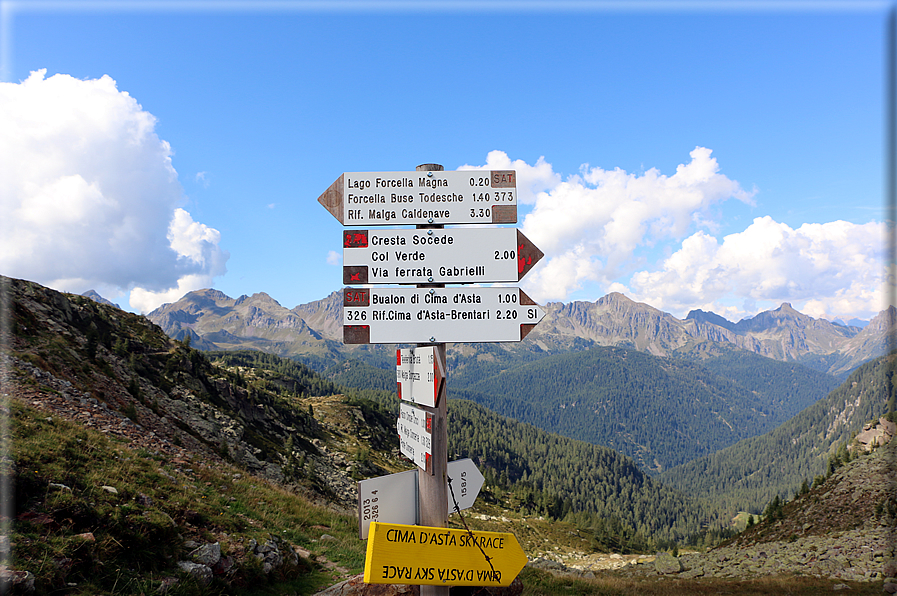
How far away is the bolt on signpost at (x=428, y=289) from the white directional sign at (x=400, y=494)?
0.04ft

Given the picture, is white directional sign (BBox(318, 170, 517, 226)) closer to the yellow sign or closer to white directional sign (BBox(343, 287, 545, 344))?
white directional sign (BBox(343, 287, 545, 344))

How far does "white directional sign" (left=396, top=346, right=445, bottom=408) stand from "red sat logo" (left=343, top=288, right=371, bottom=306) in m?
0.84

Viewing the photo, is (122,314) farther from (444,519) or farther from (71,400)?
(444,519)

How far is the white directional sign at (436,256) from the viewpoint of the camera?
5.21 m

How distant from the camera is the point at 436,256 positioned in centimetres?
527

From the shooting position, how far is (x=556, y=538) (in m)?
101

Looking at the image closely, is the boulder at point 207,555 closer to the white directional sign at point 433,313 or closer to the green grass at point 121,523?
the green grass at point 121,523

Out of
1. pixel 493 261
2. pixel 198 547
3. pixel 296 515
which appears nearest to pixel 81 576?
pixel 198 547

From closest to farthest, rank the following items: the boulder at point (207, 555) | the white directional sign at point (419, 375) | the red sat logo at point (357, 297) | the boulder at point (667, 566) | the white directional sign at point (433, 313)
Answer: the white directional sign at point (419, 375), the white directional sign at point (433, 313), the red sat logo at point (357, 297), the boulder at point (207, 555), the boulder at point (667, 566)

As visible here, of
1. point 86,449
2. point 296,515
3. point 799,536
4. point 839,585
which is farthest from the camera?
point 799,536

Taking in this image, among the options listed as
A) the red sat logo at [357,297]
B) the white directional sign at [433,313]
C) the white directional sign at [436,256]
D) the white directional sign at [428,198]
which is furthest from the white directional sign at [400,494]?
the white directional sign at [428,198]

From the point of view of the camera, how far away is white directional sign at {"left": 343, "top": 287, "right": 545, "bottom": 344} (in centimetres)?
509

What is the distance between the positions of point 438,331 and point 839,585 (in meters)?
28.4

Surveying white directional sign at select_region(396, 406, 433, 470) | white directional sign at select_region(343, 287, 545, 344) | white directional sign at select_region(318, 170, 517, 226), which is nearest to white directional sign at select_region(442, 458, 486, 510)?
white directional sign at select_region(396, 406, 433, 470)
